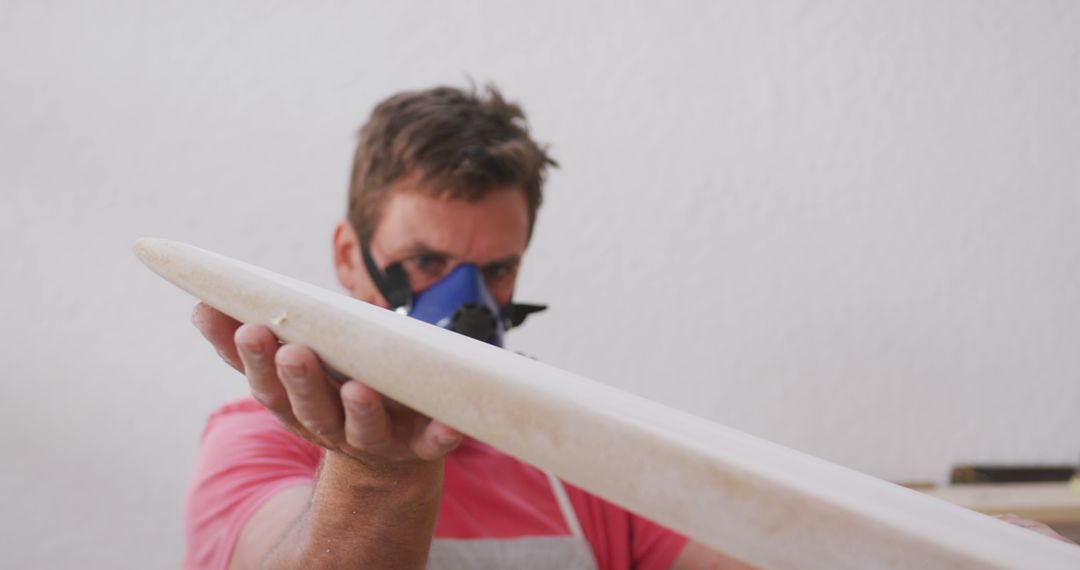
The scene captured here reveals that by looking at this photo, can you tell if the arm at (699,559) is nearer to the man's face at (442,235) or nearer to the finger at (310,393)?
the man's face at (442,235)

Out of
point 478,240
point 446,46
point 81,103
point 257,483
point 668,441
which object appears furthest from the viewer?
point 446,46

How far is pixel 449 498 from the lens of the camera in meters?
0.75

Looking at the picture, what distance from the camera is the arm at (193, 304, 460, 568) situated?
1.10 ft

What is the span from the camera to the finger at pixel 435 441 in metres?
0.33

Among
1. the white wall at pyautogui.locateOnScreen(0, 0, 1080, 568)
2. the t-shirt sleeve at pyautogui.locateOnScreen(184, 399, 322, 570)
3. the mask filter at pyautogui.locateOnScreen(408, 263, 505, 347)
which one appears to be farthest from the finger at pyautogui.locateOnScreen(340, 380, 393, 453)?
the white wall at pyautogui.locateOnScreen(0, 0, 1080, 568)

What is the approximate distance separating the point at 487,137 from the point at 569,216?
389 mm

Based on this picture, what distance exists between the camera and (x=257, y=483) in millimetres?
617

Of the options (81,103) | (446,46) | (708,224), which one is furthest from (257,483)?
(708,224)

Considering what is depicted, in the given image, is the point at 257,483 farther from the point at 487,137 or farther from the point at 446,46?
the point at 446,46

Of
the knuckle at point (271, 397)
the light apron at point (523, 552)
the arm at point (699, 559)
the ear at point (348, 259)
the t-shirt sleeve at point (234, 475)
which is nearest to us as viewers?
the knuckle at point (271, 397)

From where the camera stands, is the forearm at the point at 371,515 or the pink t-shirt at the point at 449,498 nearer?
the forearm at the point at 371,515

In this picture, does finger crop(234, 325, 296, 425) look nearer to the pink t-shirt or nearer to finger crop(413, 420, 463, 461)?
finger crop(413, 420, 463, 461)

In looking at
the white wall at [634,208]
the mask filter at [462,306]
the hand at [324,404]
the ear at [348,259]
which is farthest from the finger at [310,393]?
the white wall at [634,208]

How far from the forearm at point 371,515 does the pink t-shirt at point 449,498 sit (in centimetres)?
17
